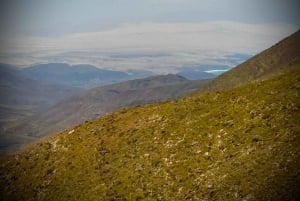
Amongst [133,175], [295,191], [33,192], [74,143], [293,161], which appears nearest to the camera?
[295,191]

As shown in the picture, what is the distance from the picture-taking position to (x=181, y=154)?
4669 cm

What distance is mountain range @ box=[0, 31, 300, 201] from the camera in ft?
128

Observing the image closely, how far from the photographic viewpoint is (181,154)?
46688 millimetres

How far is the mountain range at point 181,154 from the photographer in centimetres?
3900

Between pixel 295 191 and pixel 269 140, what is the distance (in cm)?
912

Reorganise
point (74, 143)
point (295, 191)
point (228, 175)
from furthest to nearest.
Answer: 1. point (74, 143)
2. point (228, 175)
3. point (295, 191)

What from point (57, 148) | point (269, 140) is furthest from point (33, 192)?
point (269, 140)

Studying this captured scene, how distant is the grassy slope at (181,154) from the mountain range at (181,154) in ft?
0.35

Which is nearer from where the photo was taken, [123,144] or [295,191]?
[295,191]

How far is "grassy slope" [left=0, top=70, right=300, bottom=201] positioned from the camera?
39.0m

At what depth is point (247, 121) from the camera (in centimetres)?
4703

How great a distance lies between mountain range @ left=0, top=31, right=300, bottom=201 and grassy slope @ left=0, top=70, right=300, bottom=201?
0.11 meters

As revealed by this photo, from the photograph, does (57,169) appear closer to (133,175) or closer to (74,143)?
(74,143)

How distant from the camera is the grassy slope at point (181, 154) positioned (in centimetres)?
3903
